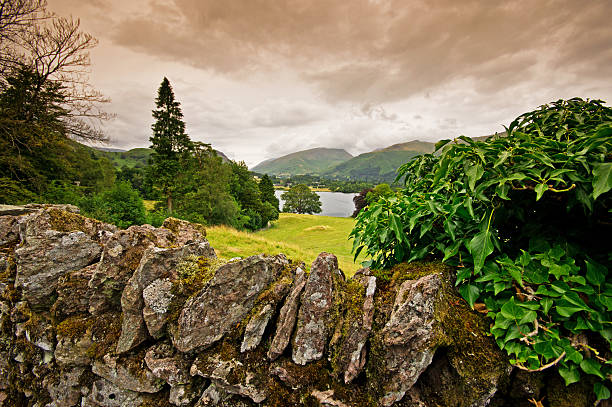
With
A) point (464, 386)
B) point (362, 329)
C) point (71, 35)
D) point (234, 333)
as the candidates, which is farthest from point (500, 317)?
point (71, 35)

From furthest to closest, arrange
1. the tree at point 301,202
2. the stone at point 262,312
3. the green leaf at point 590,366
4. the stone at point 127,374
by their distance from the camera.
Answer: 1. the tree at point 301,202
2. the stone at point 127,374
3. the stone at point 262,312
4. the green leaf at point 590,366

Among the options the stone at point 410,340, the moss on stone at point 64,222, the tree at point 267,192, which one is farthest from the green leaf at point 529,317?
the tree at point 267,192

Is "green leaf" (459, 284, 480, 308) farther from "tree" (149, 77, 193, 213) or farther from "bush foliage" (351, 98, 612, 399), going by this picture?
"tree" (149, 77, 193, 213)

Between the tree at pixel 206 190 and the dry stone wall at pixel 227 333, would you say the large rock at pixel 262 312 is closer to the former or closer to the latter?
the dry stone wall at pixel 227 333

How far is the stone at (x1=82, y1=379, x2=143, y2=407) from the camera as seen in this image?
3080 millimetres

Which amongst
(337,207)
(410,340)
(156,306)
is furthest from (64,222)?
(337,207)

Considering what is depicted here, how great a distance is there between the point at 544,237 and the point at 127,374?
5171 mm

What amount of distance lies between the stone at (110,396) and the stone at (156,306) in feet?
2.97

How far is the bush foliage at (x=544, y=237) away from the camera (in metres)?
1.59

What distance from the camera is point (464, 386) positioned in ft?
6.53

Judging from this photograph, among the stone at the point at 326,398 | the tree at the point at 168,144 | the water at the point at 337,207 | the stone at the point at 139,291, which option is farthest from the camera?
the water at the point at 337,207

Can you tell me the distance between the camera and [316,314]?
262 cm

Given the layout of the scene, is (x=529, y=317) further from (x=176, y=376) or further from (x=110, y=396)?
(x=110, y=396)

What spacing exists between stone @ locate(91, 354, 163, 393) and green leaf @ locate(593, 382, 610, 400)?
4.42 m
